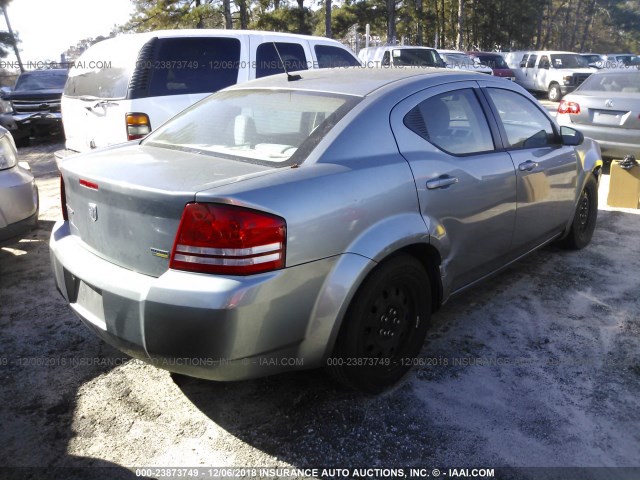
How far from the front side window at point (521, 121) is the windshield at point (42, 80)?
482 inches

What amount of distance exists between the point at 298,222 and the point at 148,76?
406cm

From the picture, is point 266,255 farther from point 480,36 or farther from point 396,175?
point 480,36

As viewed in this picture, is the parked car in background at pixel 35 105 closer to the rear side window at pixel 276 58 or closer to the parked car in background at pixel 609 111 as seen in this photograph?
the rear side window at pixel 276 58

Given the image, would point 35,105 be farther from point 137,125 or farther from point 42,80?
point 137,125

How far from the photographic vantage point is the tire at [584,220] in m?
4.74

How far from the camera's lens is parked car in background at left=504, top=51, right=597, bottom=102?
779 inches

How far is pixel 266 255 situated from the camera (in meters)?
2.17

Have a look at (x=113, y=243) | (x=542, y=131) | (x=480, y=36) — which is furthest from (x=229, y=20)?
(x=480, y=36)

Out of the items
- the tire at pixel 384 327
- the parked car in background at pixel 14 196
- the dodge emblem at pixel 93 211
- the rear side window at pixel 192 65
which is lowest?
the tire at pixel 384 327

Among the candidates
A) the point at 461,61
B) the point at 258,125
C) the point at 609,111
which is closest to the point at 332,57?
the point at 609,111

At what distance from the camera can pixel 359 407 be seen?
274 cm

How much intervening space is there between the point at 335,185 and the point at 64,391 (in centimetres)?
184

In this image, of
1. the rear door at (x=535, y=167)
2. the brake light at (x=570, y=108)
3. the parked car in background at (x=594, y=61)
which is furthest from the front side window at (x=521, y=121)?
the parked car in background at (x=594, y=61)

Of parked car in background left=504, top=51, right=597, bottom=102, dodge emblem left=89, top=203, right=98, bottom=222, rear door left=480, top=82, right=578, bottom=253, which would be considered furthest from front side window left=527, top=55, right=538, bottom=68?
dodge emblem left=89, top=203, right=98, bottom=222
